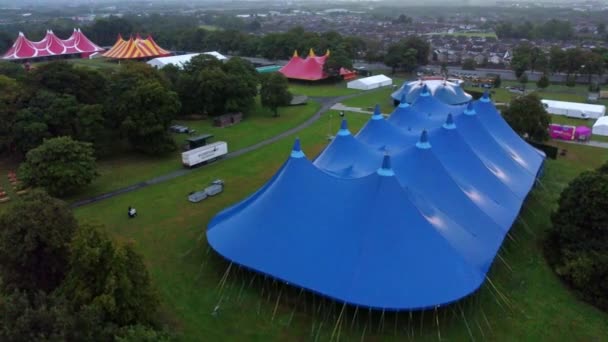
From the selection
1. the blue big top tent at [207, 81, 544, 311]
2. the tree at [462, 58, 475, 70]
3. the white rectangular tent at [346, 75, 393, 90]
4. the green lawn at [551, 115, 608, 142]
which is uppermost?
the blue big top tent at [207, 81, 544, 311]

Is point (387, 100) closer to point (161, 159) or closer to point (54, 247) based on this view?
point (161, 159)

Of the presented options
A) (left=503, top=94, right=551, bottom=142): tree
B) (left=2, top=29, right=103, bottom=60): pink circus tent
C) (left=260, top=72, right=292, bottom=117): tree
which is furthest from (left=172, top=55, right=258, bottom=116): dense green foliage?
(left=2, top=29, right=103, bottom=60): pink circus tent

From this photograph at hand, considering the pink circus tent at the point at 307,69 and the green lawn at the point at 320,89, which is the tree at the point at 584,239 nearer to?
the green lawn at the point at 320,89

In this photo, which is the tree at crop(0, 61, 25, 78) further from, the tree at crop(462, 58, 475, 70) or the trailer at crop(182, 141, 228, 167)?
the tree at crop(462, 58, 475, 70)

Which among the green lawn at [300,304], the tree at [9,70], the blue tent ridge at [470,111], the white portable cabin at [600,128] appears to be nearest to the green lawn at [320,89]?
the white portable cabin at [600,128]

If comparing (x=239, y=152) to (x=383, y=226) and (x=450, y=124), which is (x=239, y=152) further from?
(x=383, y=226)

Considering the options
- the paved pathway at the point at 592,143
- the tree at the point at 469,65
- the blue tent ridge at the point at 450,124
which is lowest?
the paved pathway at the point at 592,143

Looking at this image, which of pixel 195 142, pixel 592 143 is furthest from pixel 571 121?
pixel 195 142
